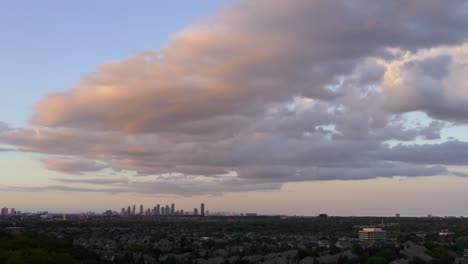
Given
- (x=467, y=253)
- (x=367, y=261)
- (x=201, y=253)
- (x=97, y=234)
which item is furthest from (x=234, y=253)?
(x=97, y=234)

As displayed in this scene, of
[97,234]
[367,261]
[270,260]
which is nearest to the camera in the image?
[367,261]

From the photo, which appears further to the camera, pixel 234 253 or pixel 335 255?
pixel 234 253

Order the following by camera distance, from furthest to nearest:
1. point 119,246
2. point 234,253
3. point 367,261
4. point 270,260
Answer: point 119,246
point 234,253
point 270,260
point 367,261

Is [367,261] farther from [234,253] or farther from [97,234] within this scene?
[97,234]

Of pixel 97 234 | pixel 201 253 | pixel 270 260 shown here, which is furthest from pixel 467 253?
pixel 97 234

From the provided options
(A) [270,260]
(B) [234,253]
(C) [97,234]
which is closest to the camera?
(A) [270,260]

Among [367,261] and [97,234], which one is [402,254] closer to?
[367,261]

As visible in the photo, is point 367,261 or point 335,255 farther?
point 335,255

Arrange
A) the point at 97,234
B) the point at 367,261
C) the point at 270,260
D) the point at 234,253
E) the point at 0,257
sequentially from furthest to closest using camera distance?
the point at 97,234, the point at 234,253, the point at 270,260, the point at 367,261, the point at 0,257
